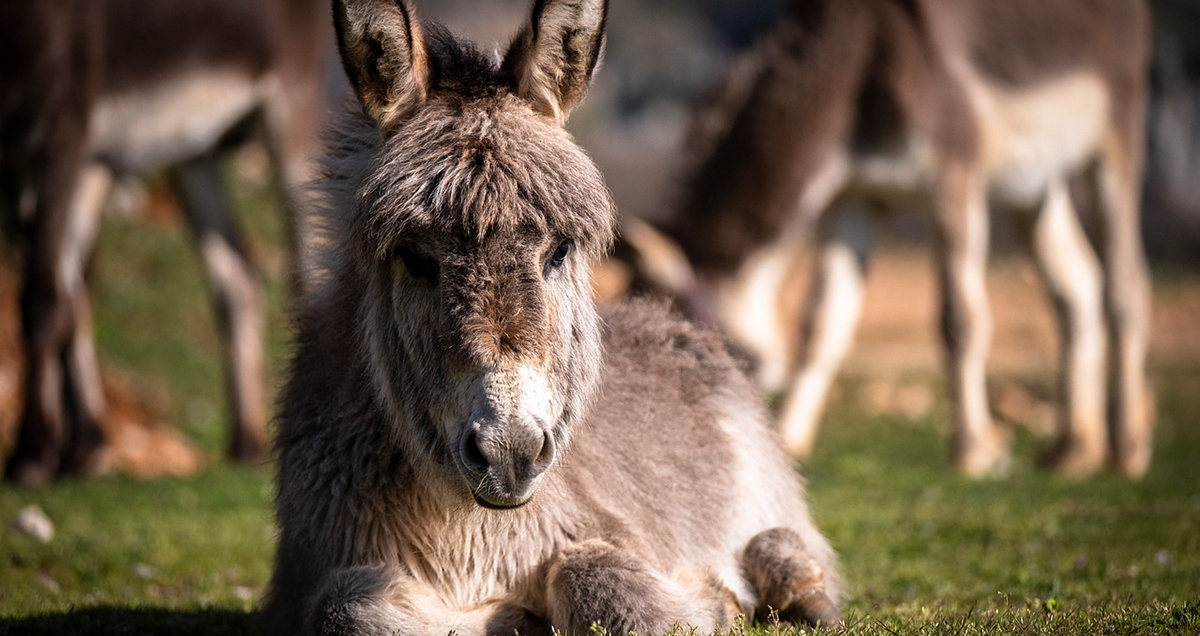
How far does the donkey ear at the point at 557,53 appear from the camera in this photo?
418 cm

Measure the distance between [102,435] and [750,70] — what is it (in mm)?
6061

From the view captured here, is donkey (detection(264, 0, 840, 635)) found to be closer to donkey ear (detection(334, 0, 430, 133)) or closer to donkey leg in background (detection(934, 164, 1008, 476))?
donkey ear (detection(334, 0, 430, 133))

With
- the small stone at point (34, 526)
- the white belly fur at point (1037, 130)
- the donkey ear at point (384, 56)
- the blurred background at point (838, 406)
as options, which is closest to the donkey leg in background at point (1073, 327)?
the white belly fur at point (1037, 130)

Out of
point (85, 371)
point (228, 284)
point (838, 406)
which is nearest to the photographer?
point (85, 371)

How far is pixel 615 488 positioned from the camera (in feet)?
15.1

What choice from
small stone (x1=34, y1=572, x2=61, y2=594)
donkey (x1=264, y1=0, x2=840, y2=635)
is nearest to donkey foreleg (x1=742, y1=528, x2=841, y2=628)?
donkey (x1=264, y1=0, x2=840, y2=635)

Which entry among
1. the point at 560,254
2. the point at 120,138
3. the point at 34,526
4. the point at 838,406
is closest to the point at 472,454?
the point at 560,254

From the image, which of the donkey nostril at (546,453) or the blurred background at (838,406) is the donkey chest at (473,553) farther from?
the blurred background at (838,406)

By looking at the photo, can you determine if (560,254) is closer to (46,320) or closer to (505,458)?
(505,458)

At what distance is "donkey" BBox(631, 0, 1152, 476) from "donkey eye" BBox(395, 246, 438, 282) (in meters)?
7.22

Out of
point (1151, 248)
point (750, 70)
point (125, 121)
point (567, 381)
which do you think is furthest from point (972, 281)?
point (1151, 248)

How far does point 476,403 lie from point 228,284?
28.0 ft

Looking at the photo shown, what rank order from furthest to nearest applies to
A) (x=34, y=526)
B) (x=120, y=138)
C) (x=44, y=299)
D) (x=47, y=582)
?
(x=120, y=138), (x=44, y=299), (x=34, y=526), (x=47, y=582)

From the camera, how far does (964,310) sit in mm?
10531
